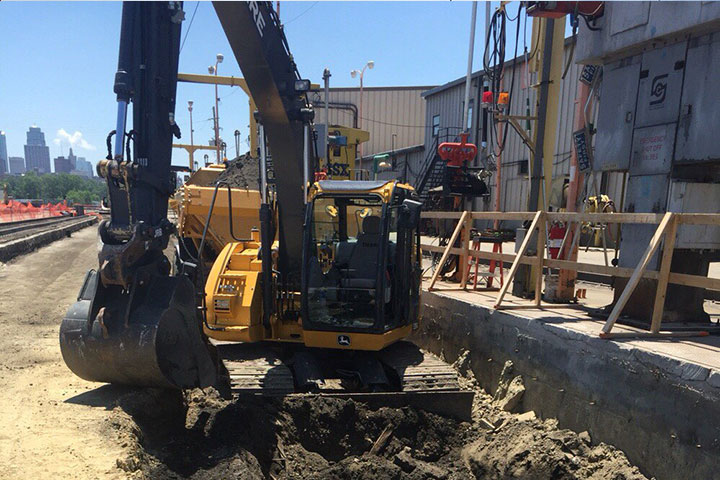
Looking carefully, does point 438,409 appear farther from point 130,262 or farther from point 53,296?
point 53,296

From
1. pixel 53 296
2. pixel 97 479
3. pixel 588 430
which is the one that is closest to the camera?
pixel 97 479

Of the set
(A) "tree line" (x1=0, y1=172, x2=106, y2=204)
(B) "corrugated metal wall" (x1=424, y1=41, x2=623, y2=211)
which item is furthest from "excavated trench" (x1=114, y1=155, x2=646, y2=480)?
(A) "tree line" (x1=0, y1=172, x2=106, y2=204)

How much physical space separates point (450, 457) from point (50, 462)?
3.42 m

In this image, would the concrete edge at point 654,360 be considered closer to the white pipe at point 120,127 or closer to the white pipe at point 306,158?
the white pipe at point 306,158

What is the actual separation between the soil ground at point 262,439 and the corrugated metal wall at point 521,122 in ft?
30.2

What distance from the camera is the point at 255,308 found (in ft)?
17.8

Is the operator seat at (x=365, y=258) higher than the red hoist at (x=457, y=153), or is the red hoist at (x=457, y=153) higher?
the red hoist at (x=457, y=153)

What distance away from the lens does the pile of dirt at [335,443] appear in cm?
397

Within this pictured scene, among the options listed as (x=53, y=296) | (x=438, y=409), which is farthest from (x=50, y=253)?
(x=438, y=409)

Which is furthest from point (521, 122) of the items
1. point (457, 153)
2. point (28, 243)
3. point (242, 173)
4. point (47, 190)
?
point (47, 190)

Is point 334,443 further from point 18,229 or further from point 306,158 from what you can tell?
point 18,229

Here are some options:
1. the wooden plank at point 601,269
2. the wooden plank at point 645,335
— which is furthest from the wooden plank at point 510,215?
the wooden plank at point 645,335

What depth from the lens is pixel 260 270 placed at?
571 centimetres

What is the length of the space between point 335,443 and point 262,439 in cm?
77
